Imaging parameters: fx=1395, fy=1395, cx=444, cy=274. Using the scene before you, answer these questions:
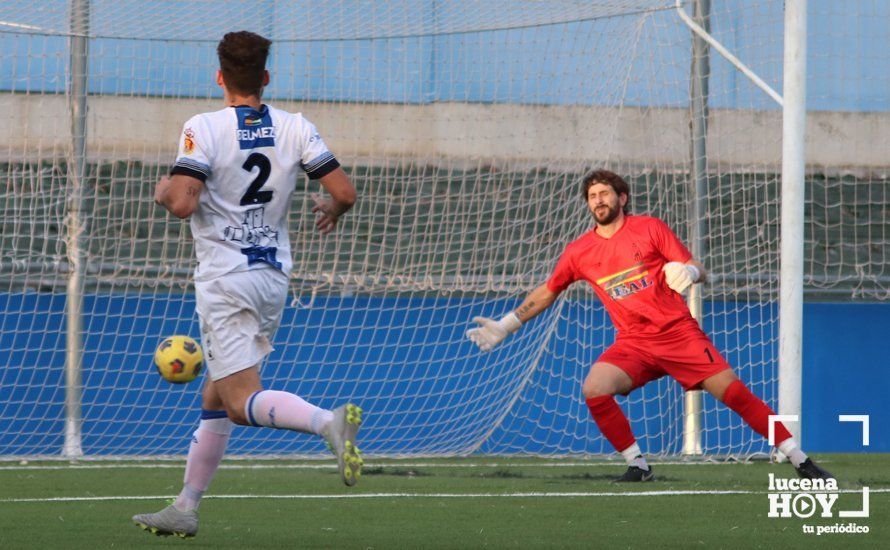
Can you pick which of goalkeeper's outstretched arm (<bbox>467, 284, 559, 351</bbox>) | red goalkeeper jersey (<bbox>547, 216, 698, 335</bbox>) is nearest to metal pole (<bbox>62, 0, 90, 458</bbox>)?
goalkeeper's outstretched arm (<bbox>467, 284, 559, 351</bbox>)

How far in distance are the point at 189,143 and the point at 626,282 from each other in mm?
3587

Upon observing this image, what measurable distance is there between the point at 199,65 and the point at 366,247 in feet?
6.20

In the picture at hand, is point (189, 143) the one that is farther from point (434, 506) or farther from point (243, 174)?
point (434, 506)

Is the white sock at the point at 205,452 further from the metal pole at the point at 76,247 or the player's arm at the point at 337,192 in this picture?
the metal pole at the point at 76,247

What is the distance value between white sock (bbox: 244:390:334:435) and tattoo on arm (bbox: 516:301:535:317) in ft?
9.80

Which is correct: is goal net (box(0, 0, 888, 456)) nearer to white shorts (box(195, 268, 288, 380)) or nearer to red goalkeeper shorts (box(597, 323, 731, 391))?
red goalkeeper shorts (box(597, 323, 731, 391))

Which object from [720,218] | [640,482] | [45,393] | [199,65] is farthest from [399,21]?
[640,482]

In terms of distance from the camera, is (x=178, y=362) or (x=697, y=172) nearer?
(x=178, y=362)

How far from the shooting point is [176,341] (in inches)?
258

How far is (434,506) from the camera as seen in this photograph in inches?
256

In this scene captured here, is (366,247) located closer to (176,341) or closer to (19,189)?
(19,189)

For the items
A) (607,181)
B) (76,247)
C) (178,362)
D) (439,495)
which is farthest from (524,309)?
(76,247)

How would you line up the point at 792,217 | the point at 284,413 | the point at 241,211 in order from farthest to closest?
the point at 792,217 < the point at 241,211 < the point at 284,413

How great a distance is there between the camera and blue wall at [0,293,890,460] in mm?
9992
